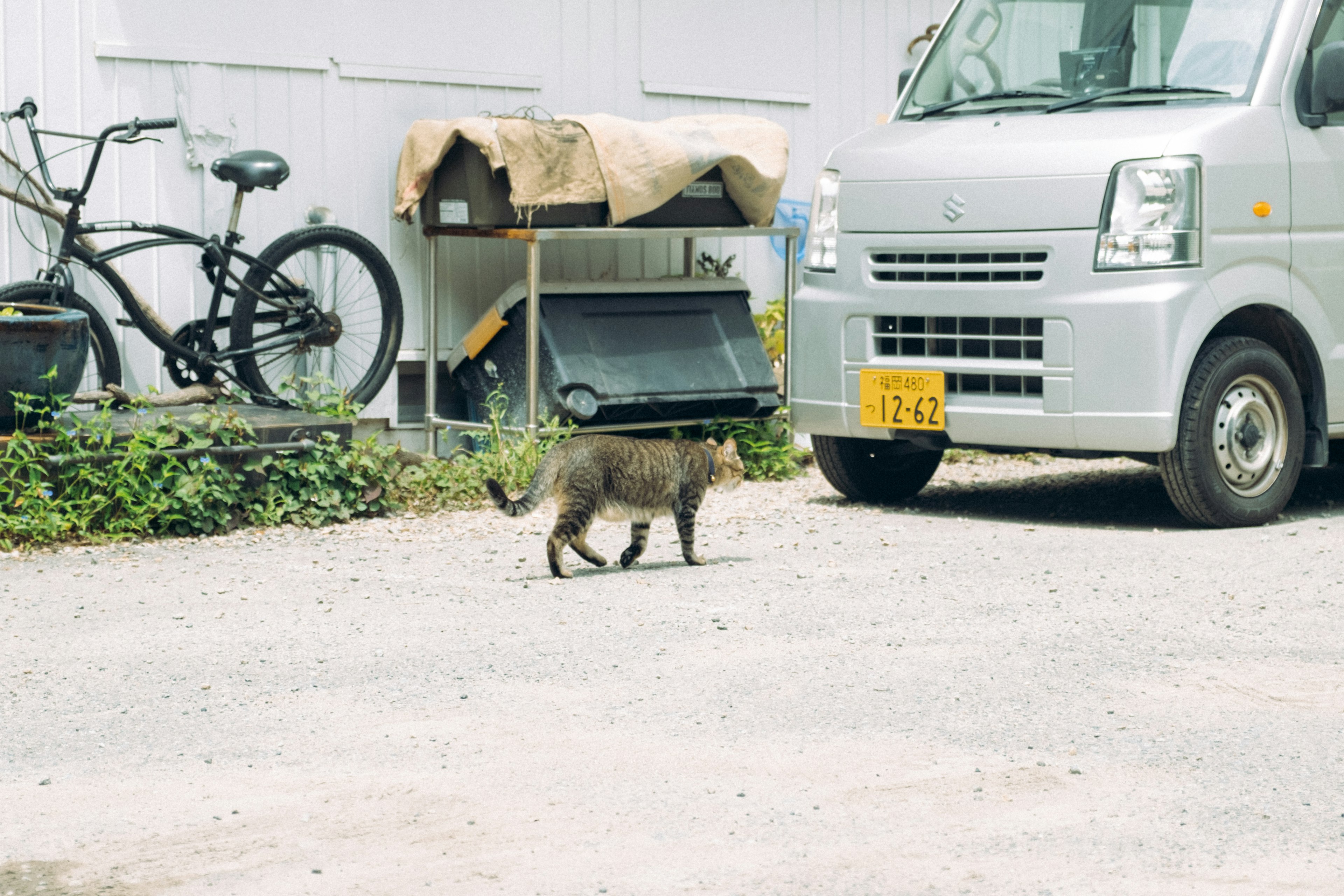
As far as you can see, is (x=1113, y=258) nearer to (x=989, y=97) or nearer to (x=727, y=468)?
(x=989, y=97)

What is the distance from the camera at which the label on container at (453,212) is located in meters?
8.83

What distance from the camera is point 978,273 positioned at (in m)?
7.47

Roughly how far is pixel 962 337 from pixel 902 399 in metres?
0.36

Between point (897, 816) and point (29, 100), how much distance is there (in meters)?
5.64

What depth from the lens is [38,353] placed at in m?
7.07

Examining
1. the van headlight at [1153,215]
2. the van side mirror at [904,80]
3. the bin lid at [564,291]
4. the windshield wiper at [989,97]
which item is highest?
the van side mirror at [904,80]

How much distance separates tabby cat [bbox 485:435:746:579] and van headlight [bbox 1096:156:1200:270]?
1.84 metres

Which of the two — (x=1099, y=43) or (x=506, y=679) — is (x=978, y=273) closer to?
(x=1099, y=43)

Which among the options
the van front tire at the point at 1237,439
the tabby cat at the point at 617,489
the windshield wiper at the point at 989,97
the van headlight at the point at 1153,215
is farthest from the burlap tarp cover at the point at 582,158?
the van front tire at the point at 1237,439

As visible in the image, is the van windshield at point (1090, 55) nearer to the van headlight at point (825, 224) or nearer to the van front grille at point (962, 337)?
the van headlight at point (825, 224)

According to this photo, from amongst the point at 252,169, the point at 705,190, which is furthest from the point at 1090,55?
the point at 252,169

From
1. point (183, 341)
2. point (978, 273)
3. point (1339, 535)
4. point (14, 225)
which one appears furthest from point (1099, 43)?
point (14, 225)

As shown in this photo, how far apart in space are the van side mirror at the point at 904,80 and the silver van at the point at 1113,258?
0.43 m

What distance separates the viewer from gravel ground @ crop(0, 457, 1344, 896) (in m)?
3.39
